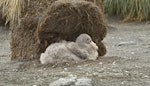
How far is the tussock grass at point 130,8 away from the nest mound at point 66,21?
6.01 metres

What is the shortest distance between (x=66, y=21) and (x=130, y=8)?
642 cm

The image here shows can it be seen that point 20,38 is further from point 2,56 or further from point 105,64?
point 105,64

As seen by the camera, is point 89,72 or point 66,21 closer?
point 89,72

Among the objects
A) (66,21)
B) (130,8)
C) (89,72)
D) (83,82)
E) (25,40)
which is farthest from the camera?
(130,8)

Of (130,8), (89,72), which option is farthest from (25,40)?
(130,8)

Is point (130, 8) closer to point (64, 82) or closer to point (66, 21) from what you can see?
point (66, 21)

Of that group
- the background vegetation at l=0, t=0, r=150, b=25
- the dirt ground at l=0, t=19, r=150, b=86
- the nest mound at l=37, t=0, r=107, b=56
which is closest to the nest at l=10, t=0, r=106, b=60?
the nest mound at l=37, t=0, r=107, b=56

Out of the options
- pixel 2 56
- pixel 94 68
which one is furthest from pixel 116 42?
pixel 94 68

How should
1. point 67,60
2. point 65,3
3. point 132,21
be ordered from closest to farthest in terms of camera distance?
point 67,60
point 65,3
point 132,21

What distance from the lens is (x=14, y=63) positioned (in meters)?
6.02

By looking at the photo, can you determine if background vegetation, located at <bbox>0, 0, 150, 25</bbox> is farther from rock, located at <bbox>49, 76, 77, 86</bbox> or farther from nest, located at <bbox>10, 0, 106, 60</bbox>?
rock, located at <bbox>49, 76, 77, 86</bbox>

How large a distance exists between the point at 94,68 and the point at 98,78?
46 centimetres

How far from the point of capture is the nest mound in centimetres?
568

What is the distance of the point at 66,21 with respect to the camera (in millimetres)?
5668
